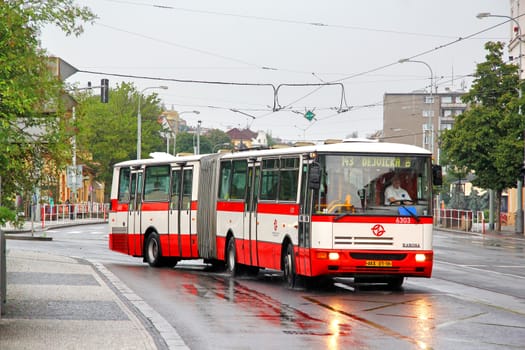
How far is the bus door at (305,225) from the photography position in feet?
67.2

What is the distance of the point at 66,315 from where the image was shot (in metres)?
14.6

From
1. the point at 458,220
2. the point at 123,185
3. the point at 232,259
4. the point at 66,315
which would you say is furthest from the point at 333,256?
the point at 458,220

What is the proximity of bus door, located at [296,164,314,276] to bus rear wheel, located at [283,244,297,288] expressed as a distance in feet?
1.03

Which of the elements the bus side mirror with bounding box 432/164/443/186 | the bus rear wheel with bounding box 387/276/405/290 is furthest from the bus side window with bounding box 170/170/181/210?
the bus side mirror with bounding box 432/164/443/186

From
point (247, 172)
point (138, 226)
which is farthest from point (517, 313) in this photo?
point (138, 226)

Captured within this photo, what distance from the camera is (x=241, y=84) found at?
49.7 metres

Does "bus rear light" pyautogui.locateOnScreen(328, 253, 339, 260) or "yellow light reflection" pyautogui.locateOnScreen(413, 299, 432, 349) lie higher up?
"bus rear light" pyautogui.locateOnScreen(328, 253, 339, 260)

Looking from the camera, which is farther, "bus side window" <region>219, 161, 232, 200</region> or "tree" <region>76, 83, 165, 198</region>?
"tree" <region>76, 83, 165, 198</region>

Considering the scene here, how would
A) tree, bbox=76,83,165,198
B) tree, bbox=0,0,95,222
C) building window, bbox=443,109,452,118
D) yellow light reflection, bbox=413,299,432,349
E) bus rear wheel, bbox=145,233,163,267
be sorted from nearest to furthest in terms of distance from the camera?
yellow light reflection, bbox=413,299,432,349, tree, bbox=0,0,95,222, bus rear wheel, bbox=145,233,163,267, tree, bbox=76,83,165,198, building window, bbox=443,109,452,118

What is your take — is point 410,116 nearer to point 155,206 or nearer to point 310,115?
point 310,115

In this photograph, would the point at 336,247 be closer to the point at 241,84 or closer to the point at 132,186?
the point at 132,186

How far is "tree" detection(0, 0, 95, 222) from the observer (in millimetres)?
13891

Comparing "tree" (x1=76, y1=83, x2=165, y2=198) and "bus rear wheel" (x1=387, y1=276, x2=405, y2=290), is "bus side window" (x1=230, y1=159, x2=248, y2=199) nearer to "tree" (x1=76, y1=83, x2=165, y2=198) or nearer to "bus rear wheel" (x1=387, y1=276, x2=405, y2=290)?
"bus rear wheel" (x1=387, y1=276, x2=405, y2=290)

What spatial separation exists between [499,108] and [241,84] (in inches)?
713
